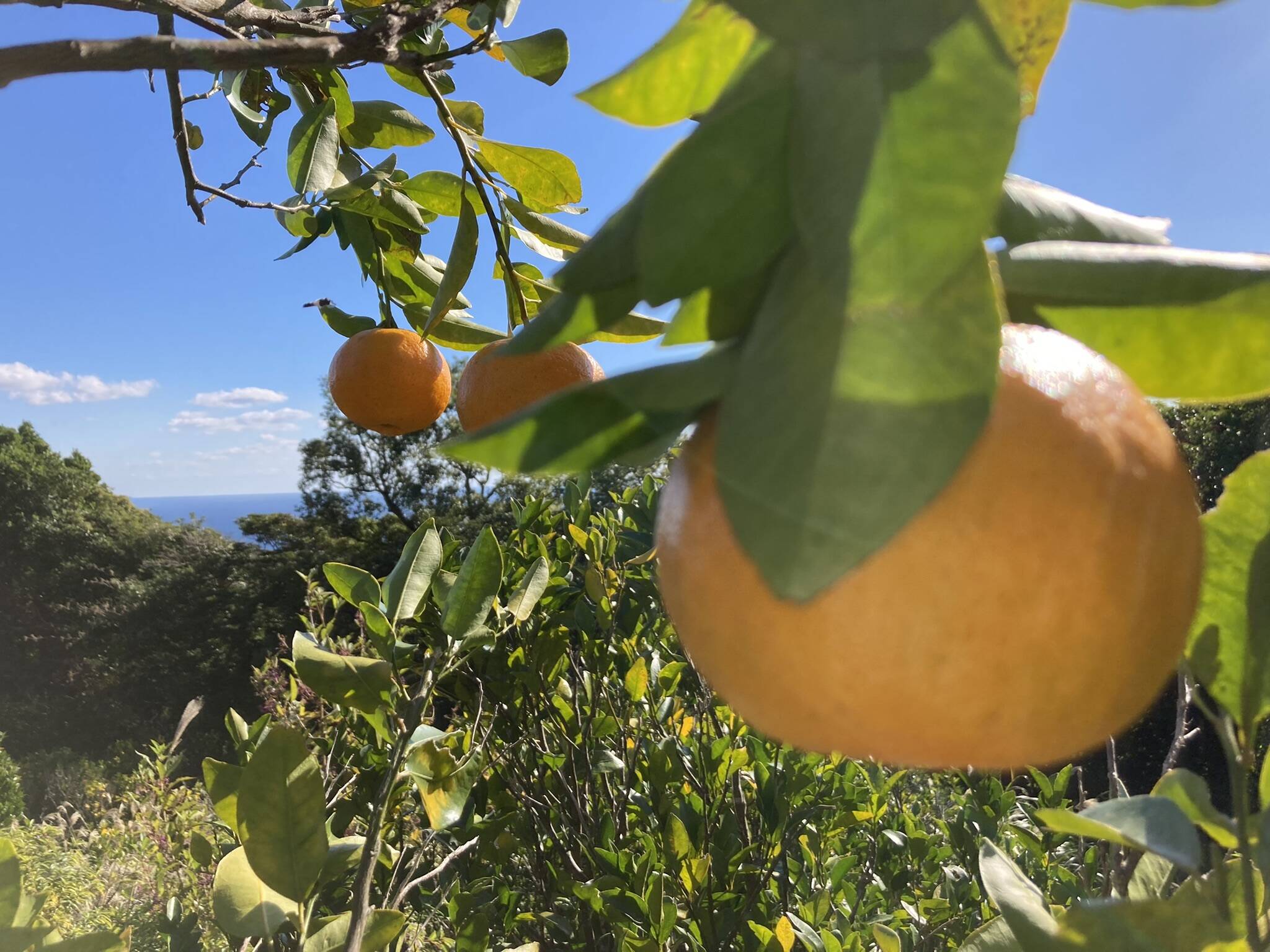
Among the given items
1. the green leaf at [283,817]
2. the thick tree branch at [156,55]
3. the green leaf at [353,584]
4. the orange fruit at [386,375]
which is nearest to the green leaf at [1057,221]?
the thick tree branch at [156,55]

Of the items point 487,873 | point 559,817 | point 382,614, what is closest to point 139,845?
point 487,873

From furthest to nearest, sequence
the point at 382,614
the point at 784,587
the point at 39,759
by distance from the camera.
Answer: the point at 39,759, the point at 382,614, the point at 784,587

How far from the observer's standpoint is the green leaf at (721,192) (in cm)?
17

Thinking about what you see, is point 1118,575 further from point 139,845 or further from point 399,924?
point 139,845

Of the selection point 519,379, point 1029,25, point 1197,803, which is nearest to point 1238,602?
point 1197,803

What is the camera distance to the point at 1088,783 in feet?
14.8

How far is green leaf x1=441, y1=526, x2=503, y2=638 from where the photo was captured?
570mm

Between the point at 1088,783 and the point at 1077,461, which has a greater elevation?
the point at 1077,461

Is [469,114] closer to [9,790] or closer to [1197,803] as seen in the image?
[1197,803]

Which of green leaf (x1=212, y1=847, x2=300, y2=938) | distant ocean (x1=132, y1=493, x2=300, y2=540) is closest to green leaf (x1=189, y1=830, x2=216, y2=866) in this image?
green leaf (x1=212, y1=847, x2=300, y2=938)

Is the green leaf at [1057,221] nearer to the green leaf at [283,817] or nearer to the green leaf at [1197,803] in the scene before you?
the green leaf at [1197,803]

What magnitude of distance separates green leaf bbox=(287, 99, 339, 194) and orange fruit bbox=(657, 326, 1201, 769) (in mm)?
662

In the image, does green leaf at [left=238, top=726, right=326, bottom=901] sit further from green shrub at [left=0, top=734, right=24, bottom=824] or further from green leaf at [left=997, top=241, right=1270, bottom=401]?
green shrub at [left=0, top=734, right=24, bottom=824]

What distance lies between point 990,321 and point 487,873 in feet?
4.71
